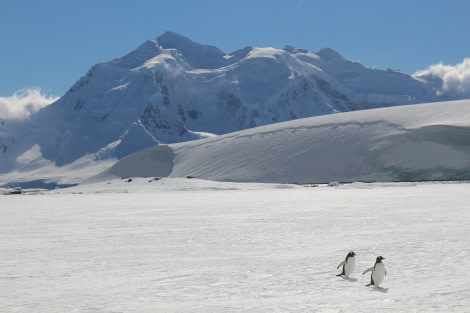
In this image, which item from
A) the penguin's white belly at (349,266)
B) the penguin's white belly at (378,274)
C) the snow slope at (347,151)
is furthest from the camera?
the snow slope at (347,151)

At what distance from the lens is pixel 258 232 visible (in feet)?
63.9

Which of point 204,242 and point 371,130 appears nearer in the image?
point 204,242

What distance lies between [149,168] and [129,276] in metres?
115

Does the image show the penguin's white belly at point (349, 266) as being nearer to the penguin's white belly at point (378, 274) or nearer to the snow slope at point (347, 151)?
the penguin's white belly at point (378, 274)

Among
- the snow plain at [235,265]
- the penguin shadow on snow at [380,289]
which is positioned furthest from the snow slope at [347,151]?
the penguin shadow on snow at [380,289]

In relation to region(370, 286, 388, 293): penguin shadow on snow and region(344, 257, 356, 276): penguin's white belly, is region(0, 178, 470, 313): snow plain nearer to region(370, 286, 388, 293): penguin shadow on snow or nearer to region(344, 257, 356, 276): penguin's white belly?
region(370, 286, 388, 293): penguin shadow on snow

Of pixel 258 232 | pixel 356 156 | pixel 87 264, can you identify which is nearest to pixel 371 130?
pixel 356 156

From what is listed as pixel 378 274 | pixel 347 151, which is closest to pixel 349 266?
pixel 378 274

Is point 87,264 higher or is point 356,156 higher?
point 356,156

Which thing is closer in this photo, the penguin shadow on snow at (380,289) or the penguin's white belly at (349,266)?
the penguin shadow on snow at (380,289)

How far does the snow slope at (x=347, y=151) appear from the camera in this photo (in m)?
90.3

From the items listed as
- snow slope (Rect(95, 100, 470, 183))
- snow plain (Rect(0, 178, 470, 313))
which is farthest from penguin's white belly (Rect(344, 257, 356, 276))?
snow slope (Rect(95, 100, 470, 183))

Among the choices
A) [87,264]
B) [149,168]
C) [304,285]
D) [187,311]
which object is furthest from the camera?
[149,168]

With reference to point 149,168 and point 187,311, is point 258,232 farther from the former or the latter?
point 149,168
